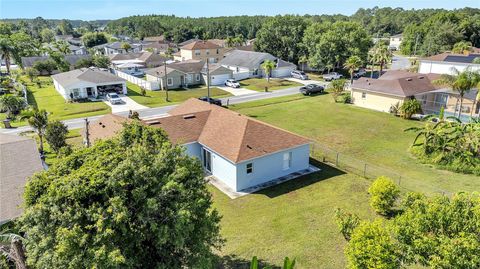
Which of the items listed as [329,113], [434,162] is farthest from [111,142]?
[329,113]

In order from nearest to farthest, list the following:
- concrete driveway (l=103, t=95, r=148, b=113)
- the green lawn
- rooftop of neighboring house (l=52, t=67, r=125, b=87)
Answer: the green lawn → concrete driveway (l=103, t=95, r=148, b=113) → rooftop of neighboring house (l=52, t=67, r=125, b=87)

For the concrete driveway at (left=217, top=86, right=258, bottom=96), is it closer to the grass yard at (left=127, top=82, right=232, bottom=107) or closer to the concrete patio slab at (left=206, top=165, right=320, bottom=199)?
the grass yard at (left=127, top=82, right=232, bottom=107)

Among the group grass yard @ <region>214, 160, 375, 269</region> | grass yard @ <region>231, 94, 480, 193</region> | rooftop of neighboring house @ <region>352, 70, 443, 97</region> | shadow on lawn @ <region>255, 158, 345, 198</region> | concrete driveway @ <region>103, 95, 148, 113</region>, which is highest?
rooftop of neighboring house @ <region>352, 70, 443, 97</region>

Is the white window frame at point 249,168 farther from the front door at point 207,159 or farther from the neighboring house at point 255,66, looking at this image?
the neighboring house at point 255,66

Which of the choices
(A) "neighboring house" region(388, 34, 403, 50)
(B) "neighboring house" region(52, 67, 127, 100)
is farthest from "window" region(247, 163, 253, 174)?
(A) "neighboring house" region(388, 34, 403, 50)

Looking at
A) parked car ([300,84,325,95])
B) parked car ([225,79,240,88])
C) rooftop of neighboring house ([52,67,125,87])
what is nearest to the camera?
rooftop of neighboring house ([52,67,125,87])

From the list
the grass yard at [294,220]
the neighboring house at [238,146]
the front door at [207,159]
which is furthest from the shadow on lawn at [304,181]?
the front door at [207,159]

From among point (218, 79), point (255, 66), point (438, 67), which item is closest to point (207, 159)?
point (218, 79)

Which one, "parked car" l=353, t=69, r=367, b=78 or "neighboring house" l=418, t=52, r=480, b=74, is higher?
"neighboring house" l=418, t=52, r=480, b=74

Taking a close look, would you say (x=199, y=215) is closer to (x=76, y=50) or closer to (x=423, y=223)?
(x=423, y=223)
